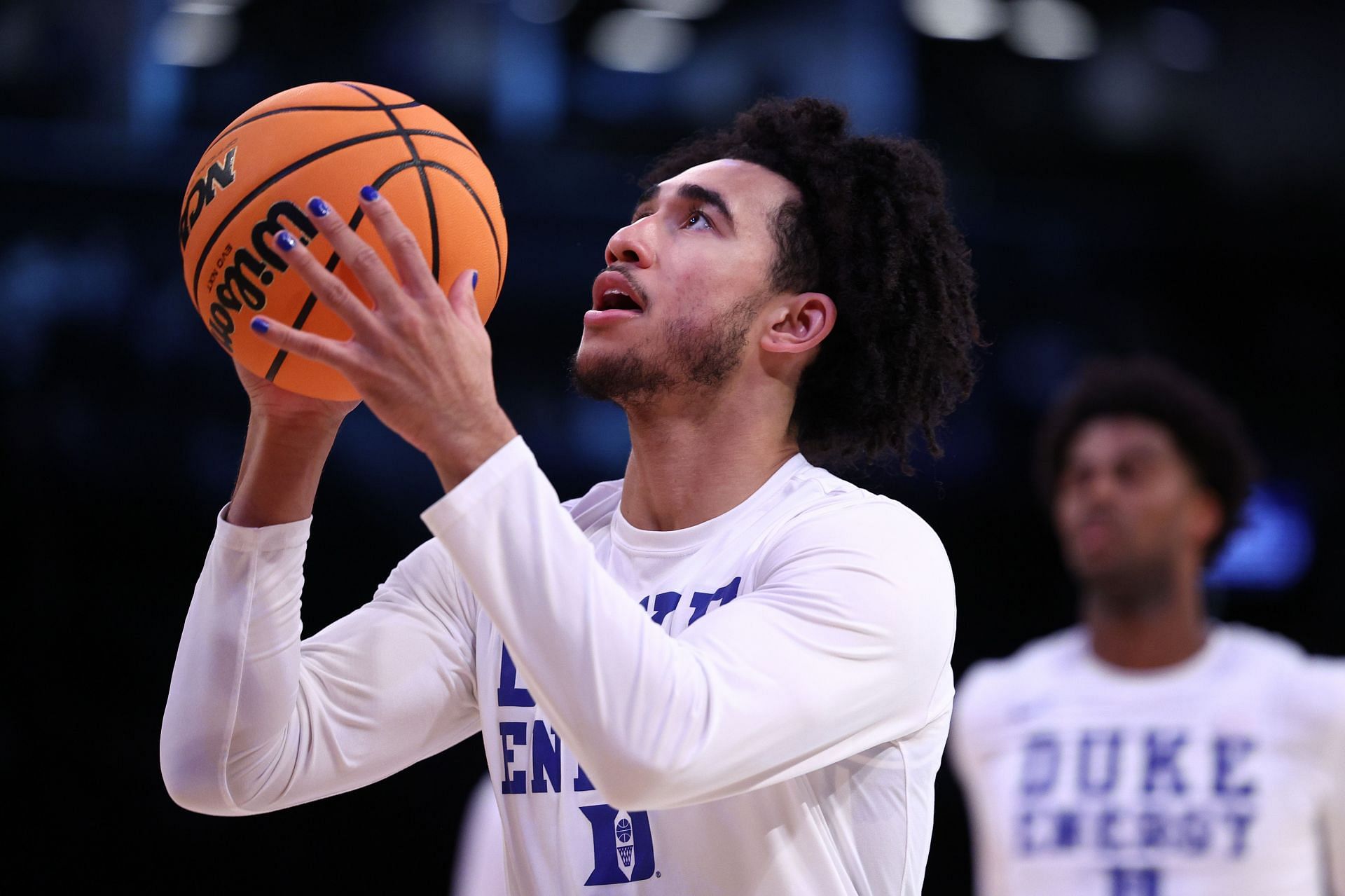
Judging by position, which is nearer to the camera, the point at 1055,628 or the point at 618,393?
the point at 618,393

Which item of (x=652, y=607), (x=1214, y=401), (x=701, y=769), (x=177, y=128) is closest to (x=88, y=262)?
(x=177, y=128)

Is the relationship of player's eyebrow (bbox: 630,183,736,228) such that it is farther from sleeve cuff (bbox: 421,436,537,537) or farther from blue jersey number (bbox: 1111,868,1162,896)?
blue jersey number (bbox: 1111,868,1162,896)

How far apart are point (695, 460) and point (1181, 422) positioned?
10.3ft

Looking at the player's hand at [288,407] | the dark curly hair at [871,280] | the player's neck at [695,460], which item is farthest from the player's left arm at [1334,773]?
the player's hand at [288,407]

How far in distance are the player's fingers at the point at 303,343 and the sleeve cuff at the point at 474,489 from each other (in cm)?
21

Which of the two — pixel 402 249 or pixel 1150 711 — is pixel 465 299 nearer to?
pixel 402 249

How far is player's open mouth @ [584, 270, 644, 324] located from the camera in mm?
2566

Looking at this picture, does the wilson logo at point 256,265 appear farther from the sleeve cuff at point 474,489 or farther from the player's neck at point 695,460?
the player's neck at point 695,460

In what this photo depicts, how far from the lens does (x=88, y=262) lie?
750cm

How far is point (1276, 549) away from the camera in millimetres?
8719

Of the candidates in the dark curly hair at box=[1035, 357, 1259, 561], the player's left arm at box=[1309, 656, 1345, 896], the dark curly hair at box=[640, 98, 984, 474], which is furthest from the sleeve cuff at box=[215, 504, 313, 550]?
the dark curly hair at box=[1035, 357, 1259, 561]

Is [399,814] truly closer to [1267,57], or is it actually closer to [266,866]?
[266,866]

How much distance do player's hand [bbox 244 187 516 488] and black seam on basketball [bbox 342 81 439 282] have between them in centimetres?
37

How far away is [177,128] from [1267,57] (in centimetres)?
580
